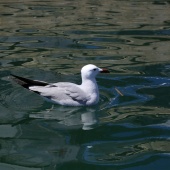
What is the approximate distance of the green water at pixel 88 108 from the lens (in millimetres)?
6344

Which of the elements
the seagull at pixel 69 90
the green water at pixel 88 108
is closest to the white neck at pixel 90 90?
the seagull at pixel 69 90

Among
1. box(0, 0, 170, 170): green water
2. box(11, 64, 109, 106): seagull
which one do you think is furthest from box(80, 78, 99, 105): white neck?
box(0, 0, 170, 170): green water

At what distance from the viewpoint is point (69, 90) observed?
7.79 metres

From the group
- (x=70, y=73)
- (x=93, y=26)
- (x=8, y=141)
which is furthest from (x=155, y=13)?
(x=8, y=141)

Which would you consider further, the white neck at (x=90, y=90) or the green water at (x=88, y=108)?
the white neck at (x=90, y=90)

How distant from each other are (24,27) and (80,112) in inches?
309

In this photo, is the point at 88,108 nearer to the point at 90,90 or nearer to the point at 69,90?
the point at 90,90

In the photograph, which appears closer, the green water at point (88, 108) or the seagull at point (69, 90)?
the green water at point (88, 108)

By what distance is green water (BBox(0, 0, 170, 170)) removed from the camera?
20.8 ft

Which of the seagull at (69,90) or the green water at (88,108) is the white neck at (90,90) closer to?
the seagull at (69,90)

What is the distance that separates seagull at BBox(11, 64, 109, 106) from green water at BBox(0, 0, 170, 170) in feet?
0.43

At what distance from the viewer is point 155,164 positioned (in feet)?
20.1

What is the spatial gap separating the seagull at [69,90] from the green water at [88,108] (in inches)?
5.2

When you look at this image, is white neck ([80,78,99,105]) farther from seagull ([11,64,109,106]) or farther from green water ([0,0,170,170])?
green water ([0,0,170,170])
